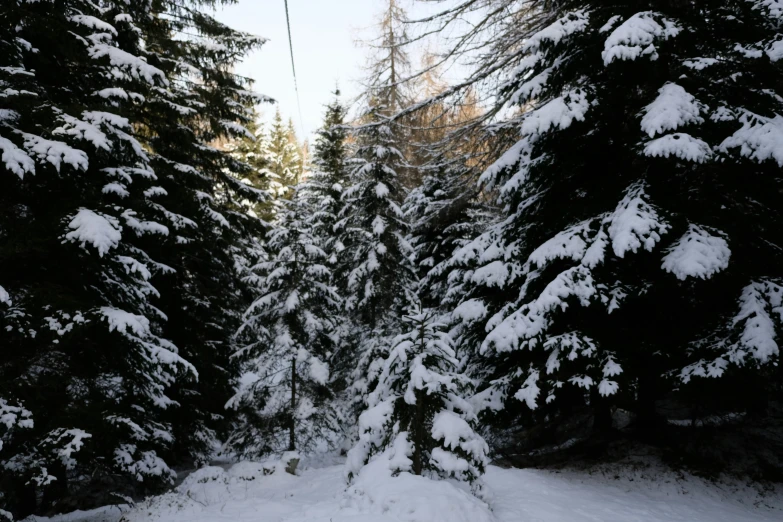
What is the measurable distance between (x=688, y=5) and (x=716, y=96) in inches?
78.2

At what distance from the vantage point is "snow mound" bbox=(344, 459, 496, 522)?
5.11 meters

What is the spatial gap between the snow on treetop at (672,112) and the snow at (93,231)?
8456 millimetres

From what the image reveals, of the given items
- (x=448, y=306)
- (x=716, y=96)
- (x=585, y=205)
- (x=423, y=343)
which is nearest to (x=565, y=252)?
(x=585, y=205)

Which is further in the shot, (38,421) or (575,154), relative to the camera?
(575,154)

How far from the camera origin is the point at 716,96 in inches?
273

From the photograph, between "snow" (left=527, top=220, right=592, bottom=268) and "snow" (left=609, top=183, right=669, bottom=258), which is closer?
"snow" (left=609, top=183, right=669, bottom=258)

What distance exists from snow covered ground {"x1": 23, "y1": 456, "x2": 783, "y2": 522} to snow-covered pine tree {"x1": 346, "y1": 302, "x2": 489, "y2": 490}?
355mm

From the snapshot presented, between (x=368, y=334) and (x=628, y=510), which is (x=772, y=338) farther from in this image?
(x=368, y=334)

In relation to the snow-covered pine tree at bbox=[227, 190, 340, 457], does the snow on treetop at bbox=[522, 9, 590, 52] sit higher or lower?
higher

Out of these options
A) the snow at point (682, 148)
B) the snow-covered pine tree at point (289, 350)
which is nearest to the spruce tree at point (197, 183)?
the snow-covered pine tree at point (289, 350)

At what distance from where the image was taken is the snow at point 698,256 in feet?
19.2

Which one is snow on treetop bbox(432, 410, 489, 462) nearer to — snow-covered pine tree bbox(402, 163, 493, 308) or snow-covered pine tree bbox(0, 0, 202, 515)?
snow-covered pine tree bbox(0, 0, 202, 515)

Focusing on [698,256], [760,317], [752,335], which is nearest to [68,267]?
[698,256]

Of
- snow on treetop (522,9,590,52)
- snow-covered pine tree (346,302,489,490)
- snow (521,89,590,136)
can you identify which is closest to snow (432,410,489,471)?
snow-covered pine tree (346,302,489,490)
